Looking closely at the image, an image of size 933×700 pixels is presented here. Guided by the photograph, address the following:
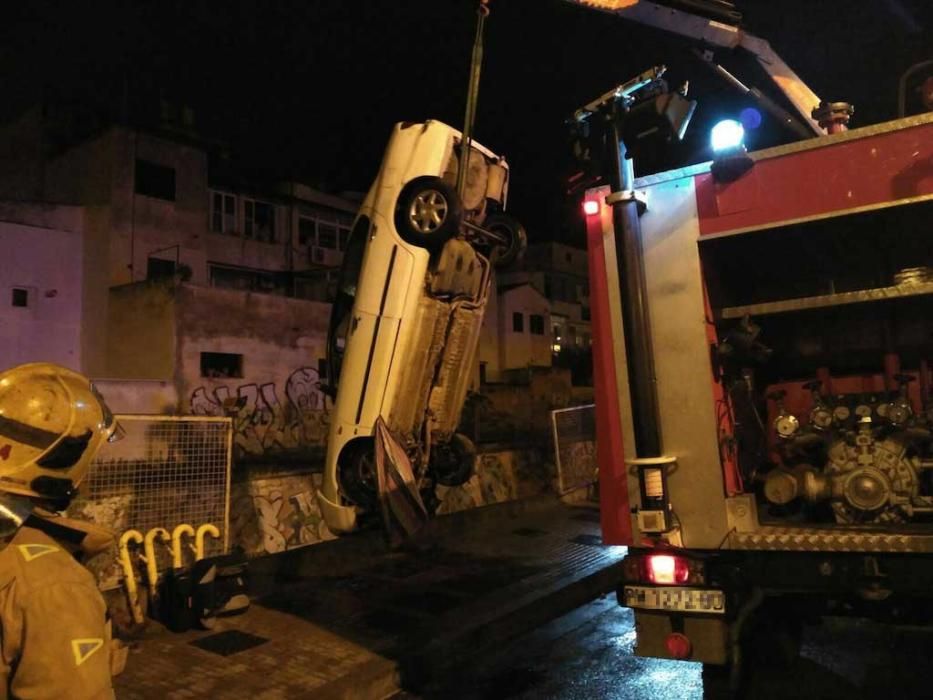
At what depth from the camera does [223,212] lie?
97.6 ft

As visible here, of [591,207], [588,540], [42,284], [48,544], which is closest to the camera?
[48,544]

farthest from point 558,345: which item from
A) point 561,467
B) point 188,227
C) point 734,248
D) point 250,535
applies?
point 734,248

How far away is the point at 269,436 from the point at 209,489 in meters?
16.6

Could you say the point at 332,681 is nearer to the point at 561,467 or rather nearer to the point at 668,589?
the point at 668,589

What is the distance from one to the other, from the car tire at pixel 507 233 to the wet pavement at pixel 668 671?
122 inches

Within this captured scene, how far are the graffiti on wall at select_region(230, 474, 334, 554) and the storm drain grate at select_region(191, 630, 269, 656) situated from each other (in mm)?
1566

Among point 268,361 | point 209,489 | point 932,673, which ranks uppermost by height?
point 268,361

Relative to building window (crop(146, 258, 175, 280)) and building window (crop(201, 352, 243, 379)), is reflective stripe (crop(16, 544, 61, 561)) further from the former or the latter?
building window (crop(146, 258, 175, 280))

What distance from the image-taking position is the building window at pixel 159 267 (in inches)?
1045

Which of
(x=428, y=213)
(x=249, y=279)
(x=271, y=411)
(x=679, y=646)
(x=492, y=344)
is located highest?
(x=249, y=279)

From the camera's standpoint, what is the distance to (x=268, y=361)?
80.0 ft

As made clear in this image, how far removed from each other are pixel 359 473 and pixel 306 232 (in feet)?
97.4

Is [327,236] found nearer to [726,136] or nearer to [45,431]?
[726,136]

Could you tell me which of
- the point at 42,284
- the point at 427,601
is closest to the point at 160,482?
the point at 427,601
